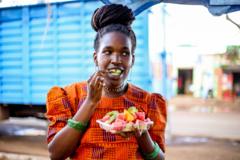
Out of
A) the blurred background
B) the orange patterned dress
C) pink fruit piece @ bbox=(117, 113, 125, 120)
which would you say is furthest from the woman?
the blurred background

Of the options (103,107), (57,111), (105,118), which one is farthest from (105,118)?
(57,111)

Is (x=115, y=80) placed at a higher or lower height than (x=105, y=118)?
higher

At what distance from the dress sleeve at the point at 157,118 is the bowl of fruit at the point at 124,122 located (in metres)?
0.14

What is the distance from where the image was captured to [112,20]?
1.53 metres

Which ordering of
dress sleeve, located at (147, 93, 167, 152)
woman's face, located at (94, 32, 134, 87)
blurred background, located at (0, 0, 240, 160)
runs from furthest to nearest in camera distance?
blurred background, located at (0, 0, 240, 160), dress sleeve, located at (147, 93, 167, 152), woman's face, located at (94, 32, 134, 87)

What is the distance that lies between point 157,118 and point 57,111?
0.50 meters

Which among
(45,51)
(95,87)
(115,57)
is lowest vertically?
(95,87)

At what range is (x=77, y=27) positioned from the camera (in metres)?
6.01

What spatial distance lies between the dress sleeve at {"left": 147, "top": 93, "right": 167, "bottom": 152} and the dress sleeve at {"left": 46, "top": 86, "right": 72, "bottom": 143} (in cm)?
41

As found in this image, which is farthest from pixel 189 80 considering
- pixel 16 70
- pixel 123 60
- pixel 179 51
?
pixel 123 60

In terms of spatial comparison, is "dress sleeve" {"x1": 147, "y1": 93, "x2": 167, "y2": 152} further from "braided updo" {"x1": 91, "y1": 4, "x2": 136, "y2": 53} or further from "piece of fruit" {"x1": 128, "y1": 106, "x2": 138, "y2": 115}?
"braided updo" {"x1": 91, "y1": 4, "x2": 136, "y2": 53}

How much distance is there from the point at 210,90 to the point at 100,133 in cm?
2300

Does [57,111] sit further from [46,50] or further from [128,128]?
[46,50]

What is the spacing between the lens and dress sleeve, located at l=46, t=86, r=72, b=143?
4.87 ft
